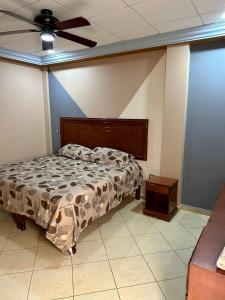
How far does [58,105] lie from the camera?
420cm

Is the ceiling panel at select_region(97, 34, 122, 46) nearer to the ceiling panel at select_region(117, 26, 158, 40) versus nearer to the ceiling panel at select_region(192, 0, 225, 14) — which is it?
the ceiling panel at select_region(117, 26, 158, 40)

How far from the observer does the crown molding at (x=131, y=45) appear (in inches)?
98.6

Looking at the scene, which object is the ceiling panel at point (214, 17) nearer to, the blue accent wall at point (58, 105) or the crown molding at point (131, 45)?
the crown molding at point (131, 45)

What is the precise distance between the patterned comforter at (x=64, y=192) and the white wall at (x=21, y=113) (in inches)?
31.5

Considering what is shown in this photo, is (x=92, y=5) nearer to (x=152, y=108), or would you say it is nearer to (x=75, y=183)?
(x=152, y=108)

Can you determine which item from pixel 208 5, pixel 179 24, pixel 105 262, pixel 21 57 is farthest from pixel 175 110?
pixel 21 57

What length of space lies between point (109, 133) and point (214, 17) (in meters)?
2.10

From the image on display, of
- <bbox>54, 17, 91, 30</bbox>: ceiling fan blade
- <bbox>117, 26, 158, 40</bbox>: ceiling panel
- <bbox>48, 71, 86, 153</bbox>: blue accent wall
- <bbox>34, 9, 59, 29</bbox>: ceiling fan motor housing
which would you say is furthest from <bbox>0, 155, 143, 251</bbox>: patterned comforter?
<bbox>117, 26, 158, 40</bbox>: ceiling panel

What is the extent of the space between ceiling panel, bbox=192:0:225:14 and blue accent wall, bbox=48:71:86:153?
7.96ft

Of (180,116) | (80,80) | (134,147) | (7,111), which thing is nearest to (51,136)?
(7,111)

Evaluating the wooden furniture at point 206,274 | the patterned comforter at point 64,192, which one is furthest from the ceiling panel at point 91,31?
the wooden furniture at point 206,274

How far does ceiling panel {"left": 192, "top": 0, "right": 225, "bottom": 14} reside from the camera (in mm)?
1936

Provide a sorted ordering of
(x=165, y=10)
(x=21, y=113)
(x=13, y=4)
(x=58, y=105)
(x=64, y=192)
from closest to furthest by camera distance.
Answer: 1. (x=13, y=4)
2. (x=165, y=10)
3. (x=64, y=192)
4. (x=21, y=113)
5. (x=58, y=105)

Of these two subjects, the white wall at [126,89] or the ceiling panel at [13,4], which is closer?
the ceiling panel at [13,4]
